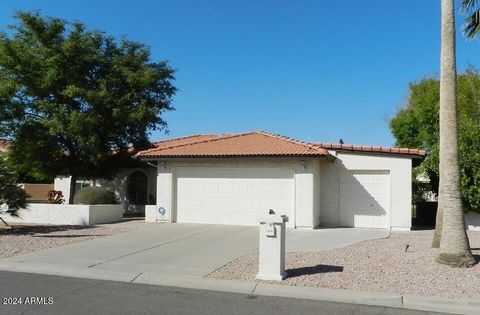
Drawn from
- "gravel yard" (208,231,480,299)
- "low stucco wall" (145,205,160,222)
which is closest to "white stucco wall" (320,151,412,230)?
"gravel yard" (208,231,480,299)

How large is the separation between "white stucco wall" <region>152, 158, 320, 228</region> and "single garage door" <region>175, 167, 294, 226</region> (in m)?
0.20

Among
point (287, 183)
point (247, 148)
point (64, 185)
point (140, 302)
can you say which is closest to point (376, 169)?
point (287, 183)

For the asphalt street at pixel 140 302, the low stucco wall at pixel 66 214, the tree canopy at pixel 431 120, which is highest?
the tree canopy at pixel 431 120

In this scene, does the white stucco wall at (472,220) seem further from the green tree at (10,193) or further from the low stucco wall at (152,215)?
the green tree at (10,193)

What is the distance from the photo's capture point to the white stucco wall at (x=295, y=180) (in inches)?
675

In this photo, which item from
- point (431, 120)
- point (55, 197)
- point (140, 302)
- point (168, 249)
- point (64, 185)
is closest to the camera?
point (140, 302)

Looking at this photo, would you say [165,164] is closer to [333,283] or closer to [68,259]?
[68,259]

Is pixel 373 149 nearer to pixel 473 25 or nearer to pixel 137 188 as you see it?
pixel 473 25

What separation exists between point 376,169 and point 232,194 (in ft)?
18.4

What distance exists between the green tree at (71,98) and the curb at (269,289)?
1198 centimetres

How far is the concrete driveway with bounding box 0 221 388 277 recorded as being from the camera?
9914mm

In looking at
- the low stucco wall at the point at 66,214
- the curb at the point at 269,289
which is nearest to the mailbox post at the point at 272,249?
the curb at the point at 269,289

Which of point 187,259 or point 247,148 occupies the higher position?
point 247,148

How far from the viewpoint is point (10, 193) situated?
51.0 feet
